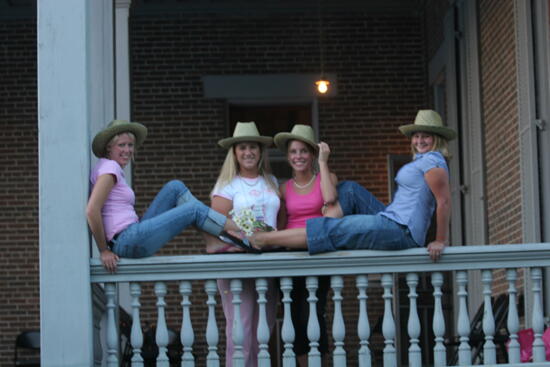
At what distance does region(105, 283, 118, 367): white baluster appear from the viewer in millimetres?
6656

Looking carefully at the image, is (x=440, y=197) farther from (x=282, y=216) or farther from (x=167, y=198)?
(x=167, y=198)

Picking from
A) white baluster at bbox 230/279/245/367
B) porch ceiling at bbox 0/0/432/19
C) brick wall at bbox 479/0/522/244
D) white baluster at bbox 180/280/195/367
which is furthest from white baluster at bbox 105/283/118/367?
porch ceiling at bbox 0/0/432/19

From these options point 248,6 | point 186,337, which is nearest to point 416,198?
point 186,337

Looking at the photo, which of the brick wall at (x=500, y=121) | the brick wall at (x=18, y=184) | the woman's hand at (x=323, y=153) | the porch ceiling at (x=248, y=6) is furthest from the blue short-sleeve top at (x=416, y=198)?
the brick wall at (x=18, y=184)

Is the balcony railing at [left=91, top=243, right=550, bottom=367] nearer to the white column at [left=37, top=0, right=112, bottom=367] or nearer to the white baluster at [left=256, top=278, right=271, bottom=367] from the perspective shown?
the white baluster at [left=256, top=278, right=271, bottom=367]

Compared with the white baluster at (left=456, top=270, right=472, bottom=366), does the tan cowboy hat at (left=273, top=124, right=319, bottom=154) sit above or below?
above

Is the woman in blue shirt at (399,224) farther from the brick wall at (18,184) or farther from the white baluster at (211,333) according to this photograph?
the brick wall at (18,184)

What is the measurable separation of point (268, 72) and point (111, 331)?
28.1 feet

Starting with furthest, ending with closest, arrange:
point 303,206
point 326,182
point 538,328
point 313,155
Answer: point 313,155 → point 303,206 → point 326,182 → point 538,328

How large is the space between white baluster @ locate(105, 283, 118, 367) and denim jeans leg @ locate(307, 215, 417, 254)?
1.18m

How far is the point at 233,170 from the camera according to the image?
7.18 m

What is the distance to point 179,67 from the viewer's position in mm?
14883

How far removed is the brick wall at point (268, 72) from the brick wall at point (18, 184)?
1347mm

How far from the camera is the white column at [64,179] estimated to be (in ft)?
21.4
